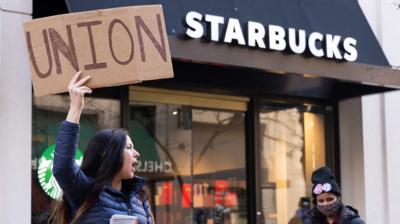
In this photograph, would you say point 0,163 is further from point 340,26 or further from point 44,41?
point 340,26

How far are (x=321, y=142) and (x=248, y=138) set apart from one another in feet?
4.25

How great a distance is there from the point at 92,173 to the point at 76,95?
14.9 inches

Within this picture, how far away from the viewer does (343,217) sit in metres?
6.02

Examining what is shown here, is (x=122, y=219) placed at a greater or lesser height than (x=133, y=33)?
lesser

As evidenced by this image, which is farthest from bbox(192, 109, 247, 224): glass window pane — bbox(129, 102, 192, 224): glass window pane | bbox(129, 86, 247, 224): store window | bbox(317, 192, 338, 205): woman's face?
bbox(317, 192, 338, 205): woman's face

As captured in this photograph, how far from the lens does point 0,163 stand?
6.77 meters

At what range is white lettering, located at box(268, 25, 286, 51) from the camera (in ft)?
26.8

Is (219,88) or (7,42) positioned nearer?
(7,42)

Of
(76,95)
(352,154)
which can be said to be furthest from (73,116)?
(352,154)

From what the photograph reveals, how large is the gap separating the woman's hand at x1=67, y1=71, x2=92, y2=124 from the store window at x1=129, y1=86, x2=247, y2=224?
5167mm

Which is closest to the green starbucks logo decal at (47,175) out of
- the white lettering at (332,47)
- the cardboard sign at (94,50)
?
the white lettering at (332,47)

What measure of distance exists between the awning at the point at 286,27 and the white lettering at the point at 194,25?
5cm

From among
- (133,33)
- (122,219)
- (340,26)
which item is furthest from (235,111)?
(122,219)

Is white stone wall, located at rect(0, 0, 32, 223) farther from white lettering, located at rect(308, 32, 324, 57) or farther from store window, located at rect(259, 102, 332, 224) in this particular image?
store window, located at rect(259, 102, 332, 224)
